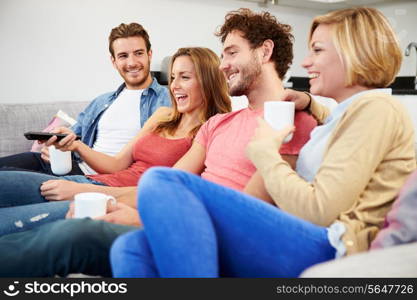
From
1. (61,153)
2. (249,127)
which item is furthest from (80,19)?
(249,127)

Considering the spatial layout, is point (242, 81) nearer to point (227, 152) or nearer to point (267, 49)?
point (267, 49)

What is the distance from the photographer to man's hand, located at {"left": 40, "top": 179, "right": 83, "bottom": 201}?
64.2 inches

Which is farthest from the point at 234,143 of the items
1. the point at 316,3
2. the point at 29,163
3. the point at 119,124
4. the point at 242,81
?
the point at 316,3

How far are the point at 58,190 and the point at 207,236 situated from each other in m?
0.89

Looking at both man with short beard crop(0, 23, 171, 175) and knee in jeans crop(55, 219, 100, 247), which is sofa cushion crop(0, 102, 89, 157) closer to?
Result: man with short beard crop(0, 23, 171, 175)

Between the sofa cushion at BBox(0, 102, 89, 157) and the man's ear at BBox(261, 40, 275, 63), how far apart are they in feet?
4.78

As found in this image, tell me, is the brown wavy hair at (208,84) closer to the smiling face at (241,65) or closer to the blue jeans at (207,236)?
the smiling face at (241,65)

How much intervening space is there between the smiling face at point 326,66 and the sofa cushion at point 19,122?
1.76 meters

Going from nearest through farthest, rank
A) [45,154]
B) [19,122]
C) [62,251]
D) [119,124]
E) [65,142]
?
[62,251]
[65,142]
[45,154]
[119,124]
[19,122]

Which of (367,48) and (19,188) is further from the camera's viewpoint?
(19,188)

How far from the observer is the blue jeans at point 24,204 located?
140cm

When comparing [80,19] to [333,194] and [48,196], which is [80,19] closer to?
[48,196]

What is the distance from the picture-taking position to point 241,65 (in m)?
1.55

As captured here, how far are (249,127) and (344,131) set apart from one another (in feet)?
1.54
